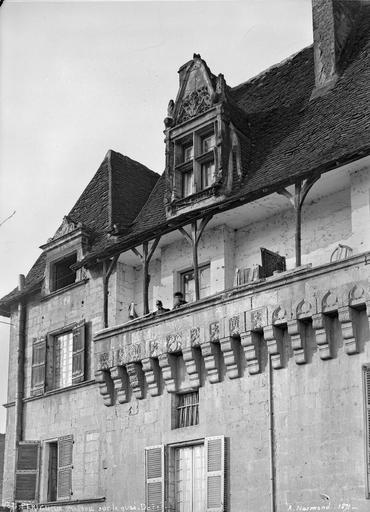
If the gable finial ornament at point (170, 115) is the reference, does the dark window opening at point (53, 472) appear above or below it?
below

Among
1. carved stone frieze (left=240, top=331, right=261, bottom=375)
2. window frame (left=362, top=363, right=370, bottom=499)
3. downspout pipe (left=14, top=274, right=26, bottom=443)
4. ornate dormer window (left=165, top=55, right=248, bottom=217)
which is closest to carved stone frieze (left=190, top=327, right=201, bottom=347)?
carved stone frieze (left=240, top=331, right=261, bottom=375)

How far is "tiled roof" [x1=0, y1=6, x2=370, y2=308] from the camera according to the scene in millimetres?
21141

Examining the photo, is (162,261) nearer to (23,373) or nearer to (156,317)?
(156,317)

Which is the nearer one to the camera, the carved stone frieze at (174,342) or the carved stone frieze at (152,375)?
the carved stone frieze at (174,342)

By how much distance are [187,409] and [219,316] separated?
2336 millimetres

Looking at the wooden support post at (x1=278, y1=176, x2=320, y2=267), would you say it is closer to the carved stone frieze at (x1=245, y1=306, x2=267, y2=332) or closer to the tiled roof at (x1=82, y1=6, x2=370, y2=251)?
the tiled roof at (x1=82, y1=6, x2=370, y2=251)

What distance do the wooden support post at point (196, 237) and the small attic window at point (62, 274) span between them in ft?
17.4

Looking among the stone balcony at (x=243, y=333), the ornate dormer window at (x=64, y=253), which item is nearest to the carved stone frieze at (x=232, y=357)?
the stone balcony at (x=243, y=333)

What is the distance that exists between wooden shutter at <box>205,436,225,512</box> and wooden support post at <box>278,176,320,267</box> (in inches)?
156

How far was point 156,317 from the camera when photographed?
2223 cm

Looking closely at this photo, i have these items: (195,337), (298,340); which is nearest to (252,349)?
(298,340)

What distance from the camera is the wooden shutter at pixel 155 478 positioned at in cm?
2127

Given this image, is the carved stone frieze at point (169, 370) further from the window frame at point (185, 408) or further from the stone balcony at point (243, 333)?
the window frame at point (185, 408)

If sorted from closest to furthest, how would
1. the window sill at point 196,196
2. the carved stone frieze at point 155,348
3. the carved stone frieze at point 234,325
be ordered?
1. the carved stone frieze at point 234,325
2. the carved stone frieze at point 155,348
3. the window sill at point 196,196
